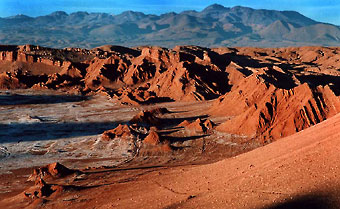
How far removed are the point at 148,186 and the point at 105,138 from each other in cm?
1943

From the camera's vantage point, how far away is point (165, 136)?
36.0m

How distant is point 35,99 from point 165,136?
126ft

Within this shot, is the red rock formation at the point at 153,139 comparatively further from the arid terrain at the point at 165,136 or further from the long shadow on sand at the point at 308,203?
the long shadow on sand at the point at 308,203

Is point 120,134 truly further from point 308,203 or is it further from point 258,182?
point 308,203

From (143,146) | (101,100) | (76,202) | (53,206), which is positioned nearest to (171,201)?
(76,202)

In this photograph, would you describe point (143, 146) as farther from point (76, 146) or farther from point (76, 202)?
point (76, 202)

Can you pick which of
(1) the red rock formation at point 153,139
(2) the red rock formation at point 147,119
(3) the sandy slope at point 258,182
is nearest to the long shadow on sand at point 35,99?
(2) the red rock formation at point 147,119

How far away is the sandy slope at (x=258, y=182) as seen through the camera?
1313 cm

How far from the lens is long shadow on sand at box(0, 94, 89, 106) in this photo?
6331 centimetres

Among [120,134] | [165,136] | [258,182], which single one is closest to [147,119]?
[120,134]

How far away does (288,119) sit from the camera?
34.3 metres

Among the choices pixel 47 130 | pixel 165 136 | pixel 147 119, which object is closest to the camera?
pixel 165 136

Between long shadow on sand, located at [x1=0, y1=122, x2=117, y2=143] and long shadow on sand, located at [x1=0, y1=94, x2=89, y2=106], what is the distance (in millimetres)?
15867

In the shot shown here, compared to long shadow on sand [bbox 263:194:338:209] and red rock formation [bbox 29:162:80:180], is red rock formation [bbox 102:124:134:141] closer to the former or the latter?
red rock formation [bbox 29:162:80:180]
